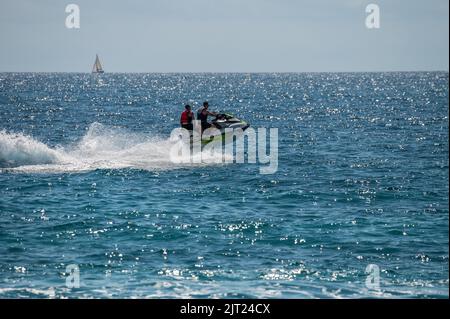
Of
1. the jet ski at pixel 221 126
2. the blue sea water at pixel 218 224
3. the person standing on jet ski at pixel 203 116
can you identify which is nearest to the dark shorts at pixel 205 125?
the person standing on jet ski at pixel 203 116

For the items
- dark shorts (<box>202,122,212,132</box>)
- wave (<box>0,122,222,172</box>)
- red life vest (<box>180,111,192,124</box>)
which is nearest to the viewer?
red life vest (<box>180,111,192,124</box>)

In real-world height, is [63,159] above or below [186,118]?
below

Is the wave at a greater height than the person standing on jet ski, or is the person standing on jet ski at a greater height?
the person standing on jet ski

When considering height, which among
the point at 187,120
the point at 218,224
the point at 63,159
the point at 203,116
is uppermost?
the point at 203,116

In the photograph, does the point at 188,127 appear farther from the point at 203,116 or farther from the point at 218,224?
the point at 218,224

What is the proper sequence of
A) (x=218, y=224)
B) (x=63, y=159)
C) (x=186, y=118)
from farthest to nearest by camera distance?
(x=63, y=159)
(x=186, y=118)
(x=218, y=224)

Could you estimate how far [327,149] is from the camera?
40.8 metres

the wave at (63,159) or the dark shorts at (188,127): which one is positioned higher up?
the dark shorts at (188,127)

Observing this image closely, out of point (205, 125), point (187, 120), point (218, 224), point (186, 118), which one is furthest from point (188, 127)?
point (218, 224)

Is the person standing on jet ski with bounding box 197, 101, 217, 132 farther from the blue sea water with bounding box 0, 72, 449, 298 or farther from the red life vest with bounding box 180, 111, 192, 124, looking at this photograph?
the blue sea water with bounding box 0, 72, 449, 298

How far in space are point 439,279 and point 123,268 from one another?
23.5 ft

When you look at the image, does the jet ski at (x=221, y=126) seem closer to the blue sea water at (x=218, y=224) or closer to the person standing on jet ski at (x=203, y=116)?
the person standing on jet ski at (x=203, y=116)

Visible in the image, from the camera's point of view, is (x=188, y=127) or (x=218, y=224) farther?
(x=188, y=127)

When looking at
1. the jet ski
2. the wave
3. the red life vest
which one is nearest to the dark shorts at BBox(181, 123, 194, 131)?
the red life vest
